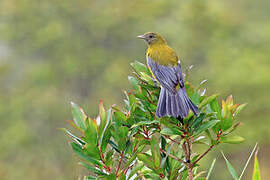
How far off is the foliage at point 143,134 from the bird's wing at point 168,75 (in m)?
0.66

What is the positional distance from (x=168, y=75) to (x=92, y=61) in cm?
2059

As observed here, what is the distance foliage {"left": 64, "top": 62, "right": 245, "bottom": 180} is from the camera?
140 cm

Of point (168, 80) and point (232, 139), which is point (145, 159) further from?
point (168, 80)

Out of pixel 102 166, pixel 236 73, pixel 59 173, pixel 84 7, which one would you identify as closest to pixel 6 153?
pixel 59 173

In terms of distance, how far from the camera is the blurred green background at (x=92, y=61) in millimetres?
18344

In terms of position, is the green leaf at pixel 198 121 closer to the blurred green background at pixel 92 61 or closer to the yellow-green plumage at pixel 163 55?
the yellow-green plumage at pixel 163 55

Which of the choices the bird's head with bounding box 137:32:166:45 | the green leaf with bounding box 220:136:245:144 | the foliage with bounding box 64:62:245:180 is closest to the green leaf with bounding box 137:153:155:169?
the foliage with bounding box 64:62:245:180

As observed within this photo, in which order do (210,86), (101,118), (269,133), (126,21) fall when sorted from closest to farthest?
(101,118), (269,133), (210,86), (126,21)

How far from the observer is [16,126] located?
19891mm

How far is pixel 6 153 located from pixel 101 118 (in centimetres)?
1998

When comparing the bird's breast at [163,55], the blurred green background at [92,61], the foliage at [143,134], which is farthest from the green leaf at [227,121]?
the blurred green background at [92,61]

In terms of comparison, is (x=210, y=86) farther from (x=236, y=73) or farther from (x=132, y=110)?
(x=132, y=110)

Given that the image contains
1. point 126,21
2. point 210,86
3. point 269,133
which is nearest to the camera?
point 269,133

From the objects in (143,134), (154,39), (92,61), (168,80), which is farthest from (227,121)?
(92,61)
